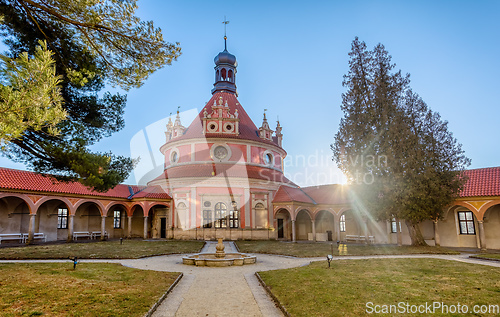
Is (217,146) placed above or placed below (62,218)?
above

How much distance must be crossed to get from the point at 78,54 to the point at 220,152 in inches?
929

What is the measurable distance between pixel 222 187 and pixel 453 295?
2403 cm

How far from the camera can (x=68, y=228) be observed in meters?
28.1

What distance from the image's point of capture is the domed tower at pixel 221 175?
99.2 feet

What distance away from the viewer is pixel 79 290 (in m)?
8.46

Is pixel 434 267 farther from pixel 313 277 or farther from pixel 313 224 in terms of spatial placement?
pixel 313 224

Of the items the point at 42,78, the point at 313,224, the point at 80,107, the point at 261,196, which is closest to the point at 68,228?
the point at 261,196

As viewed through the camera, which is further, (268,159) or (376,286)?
(268,159)

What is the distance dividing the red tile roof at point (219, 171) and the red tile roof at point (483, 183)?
56.2ft

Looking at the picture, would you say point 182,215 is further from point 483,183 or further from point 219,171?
point 483,183

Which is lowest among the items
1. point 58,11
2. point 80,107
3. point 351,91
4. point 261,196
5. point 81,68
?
point 261,196

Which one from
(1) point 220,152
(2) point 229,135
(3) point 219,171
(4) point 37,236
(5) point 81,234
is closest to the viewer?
(4) point 37,236

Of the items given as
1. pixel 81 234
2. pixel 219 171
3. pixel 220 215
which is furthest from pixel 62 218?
pixel 219 171
